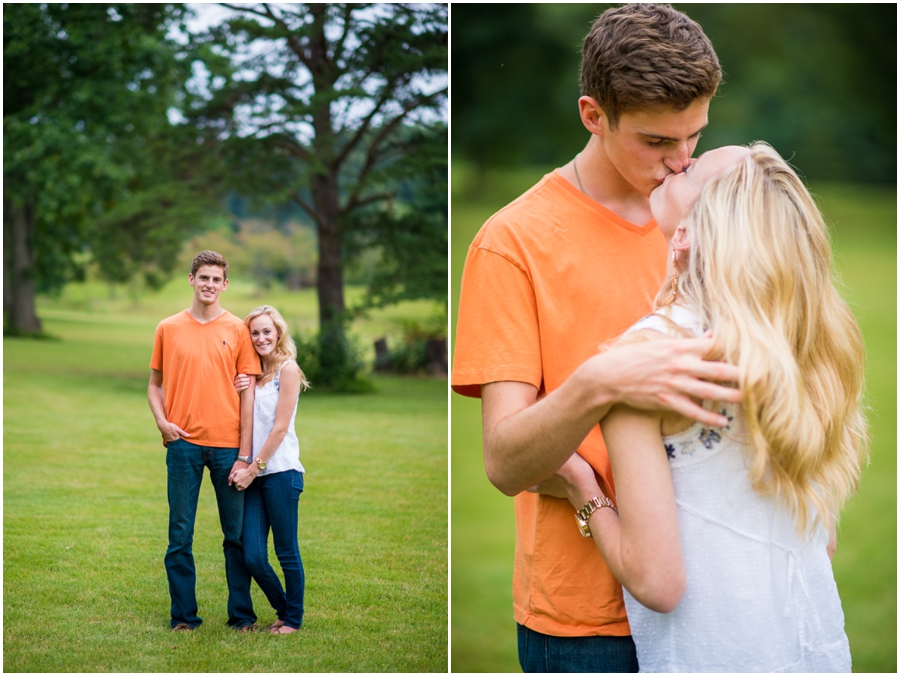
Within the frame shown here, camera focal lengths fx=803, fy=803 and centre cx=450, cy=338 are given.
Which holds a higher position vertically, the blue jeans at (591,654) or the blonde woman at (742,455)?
the blonde woman at (742,455)

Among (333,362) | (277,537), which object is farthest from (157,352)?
(333,362)

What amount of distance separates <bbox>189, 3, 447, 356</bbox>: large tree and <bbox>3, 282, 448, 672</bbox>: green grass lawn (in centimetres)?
59

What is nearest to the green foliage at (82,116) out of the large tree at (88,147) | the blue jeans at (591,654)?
the large tree at (88,147)

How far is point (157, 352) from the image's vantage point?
7.66 feet

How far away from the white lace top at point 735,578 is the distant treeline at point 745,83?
7.91 m

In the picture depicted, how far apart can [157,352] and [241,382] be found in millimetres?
262

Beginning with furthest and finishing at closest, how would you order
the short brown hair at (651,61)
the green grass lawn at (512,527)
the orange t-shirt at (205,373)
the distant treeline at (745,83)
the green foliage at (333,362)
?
the distant treeline at (745,83), the green grass lawn at (512,527), the green foliage at (333,362), the orange t-shirt at (205,373), the short brown hair at (651,61)

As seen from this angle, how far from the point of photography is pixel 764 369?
1237 mm

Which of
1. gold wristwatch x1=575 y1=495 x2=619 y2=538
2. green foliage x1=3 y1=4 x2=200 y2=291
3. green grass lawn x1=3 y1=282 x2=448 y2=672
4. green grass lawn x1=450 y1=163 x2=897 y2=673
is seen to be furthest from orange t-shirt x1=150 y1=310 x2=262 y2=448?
green grass lawn x1=450 y1=163 x2=897 y2=673

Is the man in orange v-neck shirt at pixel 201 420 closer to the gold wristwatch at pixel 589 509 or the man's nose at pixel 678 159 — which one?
the gold wristwatch at pixel 589 509

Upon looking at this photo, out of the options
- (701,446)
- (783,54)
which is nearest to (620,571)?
(701,446)

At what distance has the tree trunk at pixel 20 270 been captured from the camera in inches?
117

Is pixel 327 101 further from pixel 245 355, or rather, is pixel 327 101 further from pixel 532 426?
pixel 532 426

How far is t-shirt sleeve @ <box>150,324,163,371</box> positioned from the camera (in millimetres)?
2336
